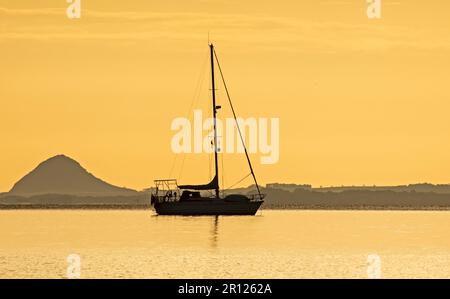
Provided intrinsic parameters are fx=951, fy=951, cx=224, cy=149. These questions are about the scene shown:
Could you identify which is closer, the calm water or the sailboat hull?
the calm water

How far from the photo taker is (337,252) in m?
65.9

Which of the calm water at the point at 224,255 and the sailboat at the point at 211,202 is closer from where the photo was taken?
the calm water at the point at 224,255

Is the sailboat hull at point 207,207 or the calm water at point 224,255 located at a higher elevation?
the calm water at point 224,255

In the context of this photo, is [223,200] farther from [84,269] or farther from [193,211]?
[84,269]

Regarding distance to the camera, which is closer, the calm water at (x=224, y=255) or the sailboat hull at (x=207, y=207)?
the calm water at (x=224, y=255)

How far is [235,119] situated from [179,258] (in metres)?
66.1

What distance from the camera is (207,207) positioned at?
392ft

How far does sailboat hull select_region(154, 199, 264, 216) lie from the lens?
119188 millimetres

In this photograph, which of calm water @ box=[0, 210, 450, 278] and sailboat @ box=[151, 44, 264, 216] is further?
sailboat @ box=[151, 44, 264, 216]

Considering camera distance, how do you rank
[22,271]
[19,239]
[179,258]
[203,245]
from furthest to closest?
[19,239] → [203,245] → [179,258] → [22,271]

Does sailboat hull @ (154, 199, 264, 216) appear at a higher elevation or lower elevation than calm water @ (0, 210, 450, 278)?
lower

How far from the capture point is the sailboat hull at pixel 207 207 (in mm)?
119188

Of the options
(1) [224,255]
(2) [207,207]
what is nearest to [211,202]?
(2) [207,207]
